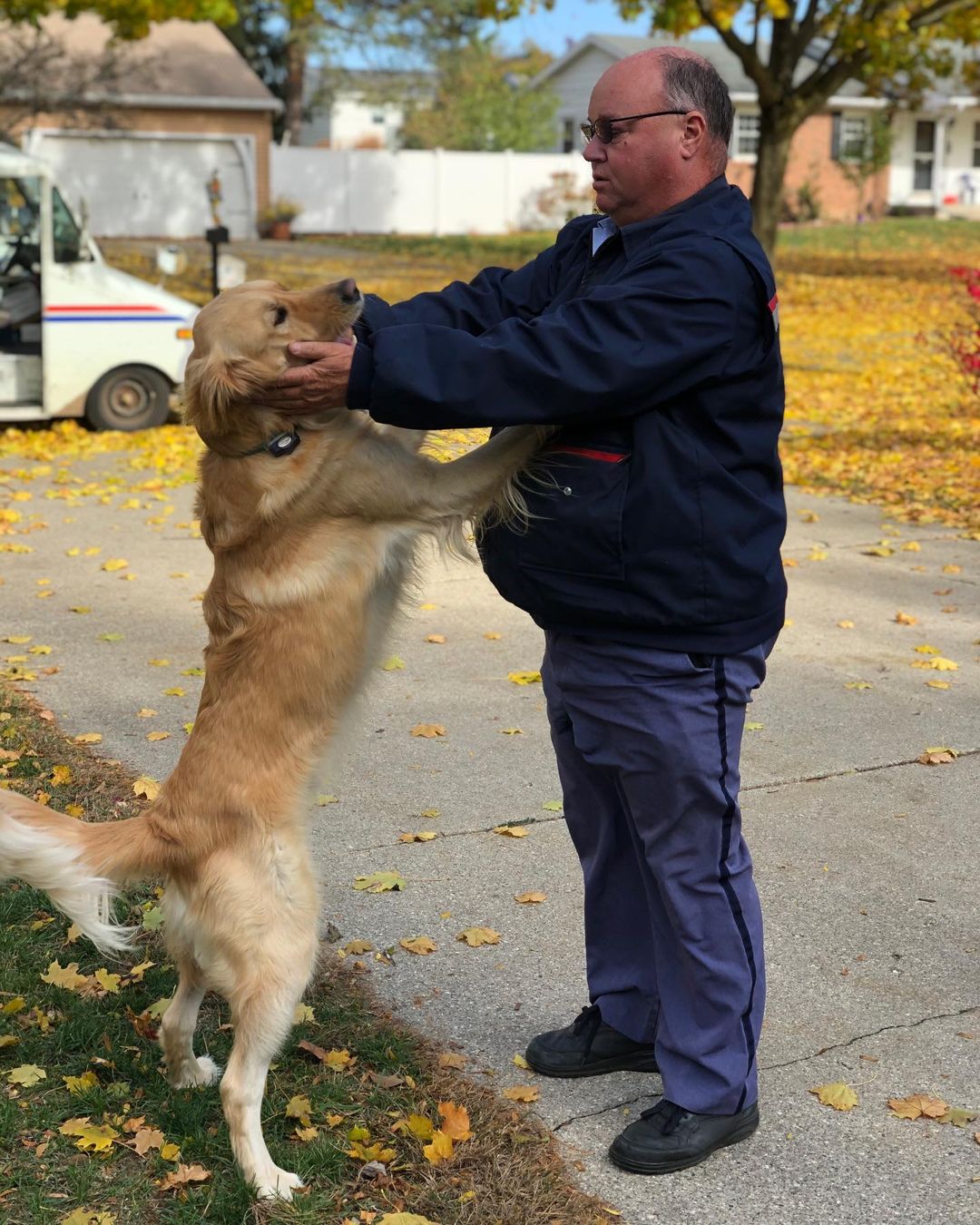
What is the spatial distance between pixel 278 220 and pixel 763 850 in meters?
31.4

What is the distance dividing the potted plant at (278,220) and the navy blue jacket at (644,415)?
31.7m

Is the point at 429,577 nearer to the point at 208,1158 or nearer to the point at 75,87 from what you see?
the point at 208,1158

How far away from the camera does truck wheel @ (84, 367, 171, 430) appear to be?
41.9 feet

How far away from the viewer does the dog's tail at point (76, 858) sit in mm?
3029

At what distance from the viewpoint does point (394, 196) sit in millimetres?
37375

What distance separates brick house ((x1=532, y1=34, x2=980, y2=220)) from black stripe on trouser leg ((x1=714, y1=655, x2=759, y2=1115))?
42165mm

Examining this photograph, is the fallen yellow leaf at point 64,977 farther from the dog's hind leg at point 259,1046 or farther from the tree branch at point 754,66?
the tree branch at point 754,66

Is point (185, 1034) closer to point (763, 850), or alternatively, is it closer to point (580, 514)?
point (580, 514)

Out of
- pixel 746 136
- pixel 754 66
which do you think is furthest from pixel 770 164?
pixel 746 136

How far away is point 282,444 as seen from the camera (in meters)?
3.21

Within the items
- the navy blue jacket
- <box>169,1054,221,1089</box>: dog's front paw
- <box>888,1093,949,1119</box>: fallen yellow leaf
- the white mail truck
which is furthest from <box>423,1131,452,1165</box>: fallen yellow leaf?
the white mail truck

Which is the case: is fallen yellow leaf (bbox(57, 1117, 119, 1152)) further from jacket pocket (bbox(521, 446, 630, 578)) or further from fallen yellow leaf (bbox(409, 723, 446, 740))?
fallen yellow leaf (bbox(409, 723, 446, 740))

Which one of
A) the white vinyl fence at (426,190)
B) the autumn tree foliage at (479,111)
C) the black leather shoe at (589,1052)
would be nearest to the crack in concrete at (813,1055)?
the black leather shoe at (589,1052)

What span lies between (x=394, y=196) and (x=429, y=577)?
30928mm
